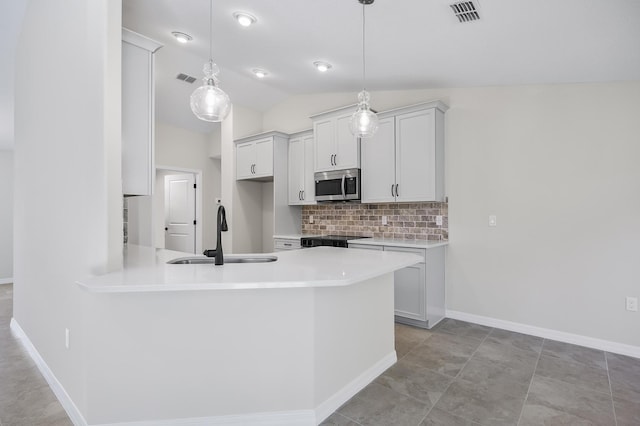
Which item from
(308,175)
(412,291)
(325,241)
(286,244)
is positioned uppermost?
(308,175)

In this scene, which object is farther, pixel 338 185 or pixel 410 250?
pixel 338 185

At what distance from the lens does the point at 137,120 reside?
2.22 meters

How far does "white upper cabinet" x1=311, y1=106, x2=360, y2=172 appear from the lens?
4.24 meters

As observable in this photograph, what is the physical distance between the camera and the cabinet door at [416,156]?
3.67m

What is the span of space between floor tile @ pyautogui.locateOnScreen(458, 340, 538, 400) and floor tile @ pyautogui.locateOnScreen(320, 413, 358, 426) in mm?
1019

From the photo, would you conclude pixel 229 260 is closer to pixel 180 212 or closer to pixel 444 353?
pixel 444 353

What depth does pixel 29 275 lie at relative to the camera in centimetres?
305

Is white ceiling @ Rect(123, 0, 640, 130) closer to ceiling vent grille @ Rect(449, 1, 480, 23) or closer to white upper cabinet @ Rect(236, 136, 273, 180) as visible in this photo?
ceiling vent grille @ Rect(449, 1, 480, 23)

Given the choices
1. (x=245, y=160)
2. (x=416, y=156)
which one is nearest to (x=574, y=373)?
(x=416, y=156)

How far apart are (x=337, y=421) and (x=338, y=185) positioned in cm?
286

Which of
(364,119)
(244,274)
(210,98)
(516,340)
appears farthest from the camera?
(516,340)

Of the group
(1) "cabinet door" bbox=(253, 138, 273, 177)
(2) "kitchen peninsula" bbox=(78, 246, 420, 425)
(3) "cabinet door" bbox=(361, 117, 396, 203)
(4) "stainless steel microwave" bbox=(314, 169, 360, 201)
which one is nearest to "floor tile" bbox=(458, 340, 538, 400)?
(2) "kitchen peninsula" bbox=(78, 246, 420, 425)

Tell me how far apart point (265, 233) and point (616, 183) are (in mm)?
4528

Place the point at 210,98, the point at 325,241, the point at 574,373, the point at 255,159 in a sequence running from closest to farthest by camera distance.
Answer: the point at 210,98 → the point at 574,373 → the point at 325,241 → the point at 255,159
